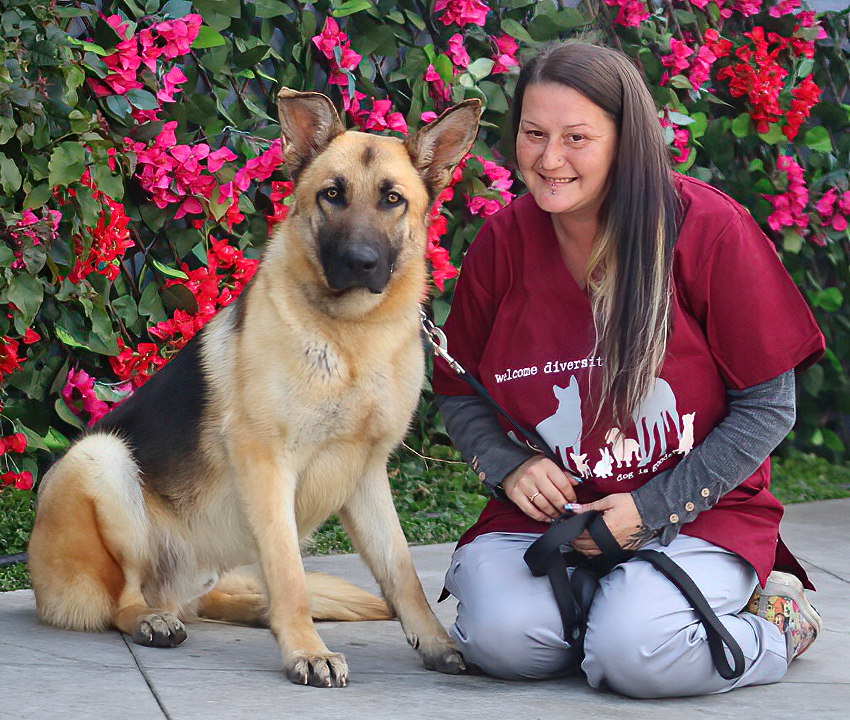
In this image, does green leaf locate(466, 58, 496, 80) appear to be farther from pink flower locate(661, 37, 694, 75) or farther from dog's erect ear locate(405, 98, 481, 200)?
dog's erect ear locate(405, 98, 481, 200)

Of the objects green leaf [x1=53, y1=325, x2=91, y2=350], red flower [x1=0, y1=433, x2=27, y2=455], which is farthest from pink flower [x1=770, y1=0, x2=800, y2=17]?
red flower [x1=0, y1=433, x2=27, y2=455]

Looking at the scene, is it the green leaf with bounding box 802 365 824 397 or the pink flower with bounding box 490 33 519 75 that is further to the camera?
the green leaf with bounding box 802 365 824 397

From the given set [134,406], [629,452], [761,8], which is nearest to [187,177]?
[134,406]

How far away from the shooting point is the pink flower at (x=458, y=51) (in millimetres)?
4633

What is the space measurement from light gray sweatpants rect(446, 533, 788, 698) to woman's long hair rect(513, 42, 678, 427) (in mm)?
425

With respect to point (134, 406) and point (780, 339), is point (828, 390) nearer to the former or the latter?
point (780, 339)

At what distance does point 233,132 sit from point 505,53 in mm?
1275

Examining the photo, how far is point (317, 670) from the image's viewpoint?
264 cm

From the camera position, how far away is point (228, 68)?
4.29 metres

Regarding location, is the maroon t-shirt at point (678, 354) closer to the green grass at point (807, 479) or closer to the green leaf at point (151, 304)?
the green leaf at point (151, 304)

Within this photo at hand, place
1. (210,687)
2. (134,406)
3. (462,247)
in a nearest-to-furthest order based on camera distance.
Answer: (210,687), (134,406), (462,247)

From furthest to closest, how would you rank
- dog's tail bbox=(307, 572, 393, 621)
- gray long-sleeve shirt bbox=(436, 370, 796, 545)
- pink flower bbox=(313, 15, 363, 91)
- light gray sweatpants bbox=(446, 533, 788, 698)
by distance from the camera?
pink flower bbox=(313, 15, 363, 91)
dog's tail bbox=(307, 572, 393, 621)
gray long-sleeve shirt bbox=(436, 370, 796, 545)
light gray sweatpants bbox=(446, 533, 788, 698)

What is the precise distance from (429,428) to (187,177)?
1.62m

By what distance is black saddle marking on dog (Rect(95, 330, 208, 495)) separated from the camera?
308 cm
